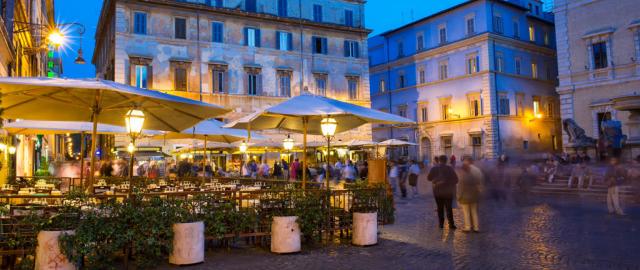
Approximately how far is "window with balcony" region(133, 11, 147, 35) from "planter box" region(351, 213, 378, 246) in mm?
27342

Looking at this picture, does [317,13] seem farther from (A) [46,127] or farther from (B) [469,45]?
(A) [46,127]

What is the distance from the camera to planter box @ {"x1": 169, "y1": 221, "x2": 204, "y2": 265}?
7359mm

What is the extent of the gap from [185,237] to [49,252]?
174 centimetres

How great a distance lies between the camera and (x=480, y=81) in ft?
134

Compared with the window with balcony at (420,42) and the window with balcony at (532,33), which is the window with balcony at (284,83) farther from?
the window with balcony at (532,33)

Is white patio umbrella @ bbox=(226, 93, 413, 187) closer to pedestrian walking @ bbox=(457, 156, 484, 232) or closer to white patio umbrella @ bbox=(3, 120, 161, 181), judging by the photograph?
pedestrian walking @ bbox=(457, 156, 484, 232)

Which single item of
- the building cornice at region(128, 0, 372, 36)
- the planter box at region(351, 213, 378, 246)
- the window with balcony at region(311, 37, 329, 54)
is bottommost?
the planter box at region(351, 213, 378, 246)

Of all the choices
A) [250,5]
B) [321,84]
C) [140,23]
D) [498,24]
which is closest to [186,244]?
[140,23]

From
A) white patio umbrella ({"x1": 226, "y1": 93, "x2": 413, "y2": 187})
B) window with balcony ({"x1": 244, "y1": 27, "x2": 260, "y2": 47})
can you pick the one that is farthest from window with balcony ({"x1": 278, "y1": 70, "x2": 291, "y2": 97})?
white patio umbrella ({"x1": 226, "y1": 93, "x2": 413, "y2": 187})

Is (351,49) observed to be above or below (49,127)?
above

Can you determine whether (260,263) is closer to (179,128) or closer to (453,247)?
(453,247)

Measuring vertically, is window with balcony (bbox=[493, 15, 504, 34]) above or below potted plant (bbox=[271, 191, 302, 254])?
above

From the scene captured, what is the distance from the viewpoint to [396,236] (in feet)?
32.2

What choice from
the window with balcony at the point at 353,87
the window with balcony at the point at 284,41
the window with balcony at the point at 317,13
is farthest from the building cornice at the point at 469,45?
the window with balcony at the point at 284,41
